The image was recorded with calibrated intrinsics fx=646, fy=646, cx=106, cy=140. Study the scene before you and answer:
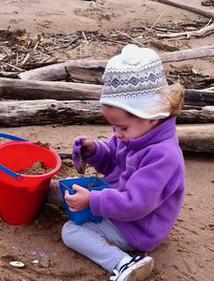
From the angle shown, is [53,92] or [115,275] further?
[53,92]

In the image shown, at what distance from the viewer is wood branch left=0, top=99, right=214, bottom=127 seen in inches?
175

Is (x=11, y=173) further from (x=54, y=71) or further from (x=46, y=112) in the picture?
(x=54, y=71)

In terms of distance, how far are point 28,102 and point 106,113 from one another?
175 centimetres

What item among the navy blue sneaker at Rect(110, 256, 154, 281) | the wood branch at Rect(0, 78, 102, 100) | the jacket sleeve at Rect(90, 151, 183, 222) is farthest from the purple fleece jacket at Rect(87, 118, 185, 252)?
the wood branch at Rect(0, 78, 102, 100)

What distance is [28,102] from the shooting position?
14.8 feet

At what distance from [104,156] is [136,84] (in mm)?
595

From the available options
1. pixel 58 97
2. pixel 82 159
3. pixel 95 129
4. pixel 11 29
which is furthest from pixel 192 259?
pixel 11 29

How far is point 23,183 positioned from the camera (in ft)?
9.93

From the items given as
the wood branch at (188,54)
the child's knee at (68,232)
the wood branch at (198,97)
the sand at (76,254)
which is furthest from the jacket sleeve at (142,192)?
the wood branch at (188,54)

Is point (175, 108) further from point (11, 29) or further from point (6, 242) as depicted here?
point (11, 29)

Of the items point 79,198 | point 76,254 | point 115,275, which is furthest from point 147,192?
point 76,254

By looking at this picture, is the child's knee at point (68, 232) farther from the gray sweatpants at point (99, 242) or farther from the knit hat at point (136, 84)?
the knit hat at point (136, 84)

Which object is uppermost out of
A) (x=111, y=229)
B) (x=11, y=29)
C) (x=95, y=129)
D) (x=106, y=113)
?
(x=106, y=113)

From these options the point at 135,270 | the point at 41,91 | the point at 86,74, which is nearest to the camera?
the point at 135,270
